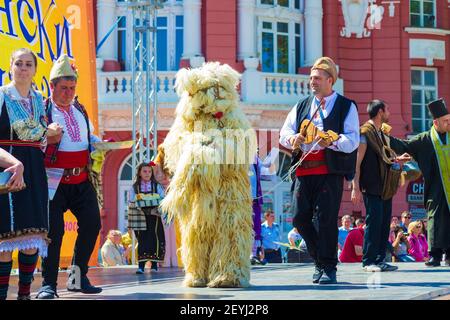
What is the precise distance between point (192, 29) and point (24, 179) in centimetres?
1925

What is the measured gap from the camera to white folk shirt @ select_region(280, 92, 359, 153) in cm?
909

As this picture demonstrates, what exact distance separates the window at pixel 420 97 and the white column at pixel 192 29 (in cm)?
651

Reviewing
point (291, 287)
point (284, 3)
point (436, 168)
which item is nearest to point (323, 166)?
point (291, 287)

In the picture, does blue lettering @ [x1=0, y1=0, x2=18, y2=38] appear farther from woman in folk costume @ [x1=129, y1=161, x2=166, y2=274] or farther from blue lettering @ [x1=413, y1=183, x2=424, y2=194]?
blue lettering @ [x1=413, y1=183, x2=424, y2=194]

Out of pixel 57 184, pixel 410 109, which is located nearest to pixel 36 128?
pixel 57 184

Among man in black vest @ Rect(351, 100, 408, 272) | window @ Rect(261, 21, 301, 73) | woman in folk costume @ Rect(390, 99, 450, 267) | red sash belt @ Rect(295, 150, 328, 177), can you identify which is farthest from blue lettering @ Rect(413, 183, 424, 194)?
red sash belt @ Rect(295, 150, 328, 177)

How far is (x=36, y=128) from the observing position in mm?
7789

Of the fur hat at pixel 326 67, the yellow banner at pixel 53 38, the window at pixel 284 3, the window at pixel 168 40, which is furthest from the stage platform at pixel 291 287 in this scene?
the window at pixel 284 3

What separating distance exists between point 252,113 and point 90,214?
58.4 ft

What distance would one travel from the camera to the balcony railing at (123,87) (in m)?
26.1

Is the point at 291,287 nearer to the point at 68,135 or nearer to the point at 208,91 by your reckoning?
the point at 208,91

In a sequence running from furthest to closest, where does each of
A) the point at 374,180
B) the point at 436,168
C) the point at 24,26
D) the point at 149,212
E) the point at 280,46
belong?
1. the point at 280,46
2. the point at 149,212
3. the point at 436,168
4. the point at 24,26
5. the point at 374,180

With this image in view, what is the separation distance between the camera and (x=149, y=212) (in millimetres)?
13367

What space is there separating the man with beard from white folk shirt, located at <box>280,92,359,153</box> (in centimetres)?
200
